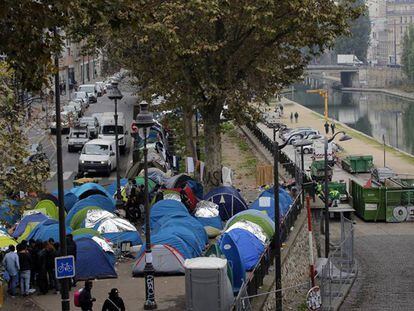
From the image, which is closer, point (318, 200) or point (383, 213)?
point (318, 200)

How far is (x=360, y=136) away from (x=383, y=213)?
55.2 meters

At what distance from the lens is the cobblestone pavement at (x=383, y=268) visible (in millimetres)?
27062

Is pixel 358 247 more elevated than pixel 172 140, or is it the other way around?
pixel 172 140

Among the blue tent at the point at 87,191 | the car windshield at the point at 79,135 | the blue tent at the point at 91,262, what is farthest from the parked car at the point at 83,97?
the blue tent at the point at 91,262

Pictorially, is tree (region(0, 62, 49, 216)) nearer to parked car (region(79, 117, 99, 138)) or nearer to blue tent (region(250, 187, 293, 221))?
blue tent (region(250, 187, 293, 221))

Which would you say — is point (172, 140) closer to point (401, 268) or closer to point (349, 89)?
point (401, 268)

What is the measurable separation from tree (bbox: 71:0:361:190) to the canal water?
184 ft

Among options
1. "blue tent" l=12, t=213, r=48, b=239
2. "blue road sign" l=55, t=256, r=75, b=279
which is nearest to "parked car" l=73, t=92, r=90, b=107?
"blue tent" l=12, t=213, r=48, b=239

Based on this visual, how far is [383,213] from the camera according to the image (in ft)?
139

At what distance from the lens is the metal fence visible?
79.7 ft

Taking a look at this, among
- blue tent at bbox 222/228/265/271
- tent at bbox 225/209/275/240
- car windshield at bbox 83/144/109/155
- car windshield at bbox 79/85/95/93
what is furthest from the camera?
car windshield at bbox 79/85/95/93

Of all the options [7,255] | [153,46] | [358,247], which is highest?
[153,46]

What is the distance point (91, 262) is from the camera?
2166 cm

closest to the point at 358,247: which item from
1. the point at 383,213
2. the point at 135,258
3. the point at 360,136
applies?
the point at 383,213
